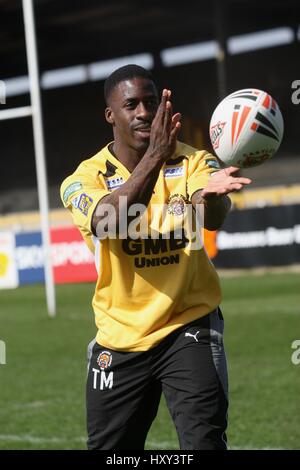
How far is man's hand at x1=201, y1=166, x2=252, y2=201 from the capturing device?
4.35 metres

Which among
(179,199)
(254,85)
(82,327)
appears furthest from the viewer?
(254,85)

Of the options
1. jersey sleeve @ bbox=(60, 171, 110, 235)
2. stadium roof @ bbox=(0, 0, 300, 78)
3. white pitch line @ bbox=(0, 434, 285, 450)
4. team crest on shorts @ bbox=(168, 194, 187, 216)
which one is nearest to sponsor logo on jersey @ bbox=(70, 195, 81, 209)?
jersey sleeve @ bbox=(60, 171, 110, 235)

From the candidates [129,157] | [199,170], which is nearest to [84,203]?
[129,157]

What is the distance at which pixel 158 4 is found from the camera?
108 ft

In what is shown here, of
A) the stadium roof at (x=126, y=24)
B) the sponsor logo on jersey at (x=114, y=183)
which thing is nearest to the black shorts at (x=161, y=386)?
the sponsor logo on jersey at (x=114, y=183)

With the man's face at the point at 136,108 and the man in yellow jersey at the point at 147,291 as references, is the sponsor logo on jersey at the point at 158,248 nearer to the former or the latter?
the man in yellow jersey at the point at 147,291

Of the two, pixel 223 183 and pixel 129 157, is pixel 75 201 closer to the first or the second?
pixel 129 157

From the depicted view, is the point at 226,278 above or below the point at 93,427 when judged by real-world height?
below

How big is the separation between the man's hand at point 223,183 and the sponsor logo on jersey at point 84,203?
0.57 meters

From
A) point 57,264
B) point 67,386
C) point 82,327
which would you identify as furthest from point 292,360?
point 57,264

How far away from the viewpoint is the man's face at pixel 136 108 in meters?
4.78

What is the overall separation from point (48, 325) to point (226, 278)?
711cm
